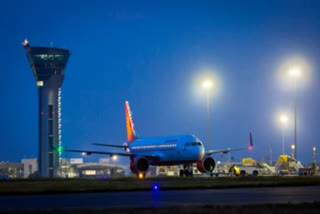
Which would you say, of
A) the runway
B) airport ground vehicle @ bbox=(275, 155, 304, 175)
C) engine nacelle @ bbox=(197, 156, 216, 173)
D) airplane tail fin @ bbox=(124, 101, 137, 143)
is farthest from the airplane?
the runway

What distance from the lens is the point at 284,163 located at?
84.2 m

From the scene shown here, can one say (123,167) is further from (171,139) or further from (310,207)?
(310,207)

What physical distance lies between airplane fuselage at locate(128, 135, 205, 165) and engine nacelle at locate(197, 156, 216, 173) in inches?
63.4

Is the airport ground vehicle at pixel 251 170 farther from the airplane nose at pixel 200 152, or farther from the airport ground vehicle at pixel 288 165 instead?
the airplane nose at pixel 200 152

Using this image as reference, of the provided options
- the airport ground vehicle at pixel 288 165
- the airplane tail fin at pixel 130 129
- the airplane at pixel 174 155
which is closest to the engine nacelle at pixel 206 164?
the airplane at pixel 174 155

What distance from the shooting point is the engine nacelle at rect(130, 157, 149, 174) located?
6144cm

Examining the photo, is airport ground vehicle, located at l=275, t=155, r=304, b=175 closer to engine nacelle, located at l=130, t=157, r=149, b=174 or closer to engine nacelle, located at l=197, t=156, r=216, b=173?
engine nacelle, located at l=197, t=156, r=216, b=173

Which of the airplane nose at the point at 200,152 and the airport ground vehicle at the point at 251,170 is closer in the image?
the airplane nose at the point at 200,152

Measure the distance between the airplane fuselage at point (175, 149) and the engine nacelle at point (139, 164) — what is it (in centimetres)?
242

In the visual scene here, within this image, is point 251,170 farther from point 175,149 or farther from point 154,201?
point 154,201

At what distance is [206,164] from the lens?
210 ft

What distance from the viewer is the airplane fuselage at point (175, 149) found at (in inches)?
2404

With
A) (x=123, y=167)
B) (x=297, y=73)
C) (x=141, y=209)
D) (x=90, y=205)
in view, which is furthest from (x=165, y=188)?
(x=123, y=167)

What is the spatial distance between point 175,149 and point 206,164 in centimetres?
429
